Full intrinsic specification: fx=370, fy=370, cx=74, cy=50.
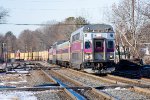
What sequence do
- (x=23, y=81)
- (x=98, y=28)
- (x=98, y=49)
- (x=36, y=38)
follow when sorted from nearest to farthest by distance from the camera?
(x=23, y=81), (x=98, y=49), (x=98, y=28), (x=36, y=38)

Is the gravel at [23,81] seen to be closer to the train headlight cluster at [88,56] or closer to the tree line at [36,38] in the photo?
the train headlight cluster at [88,56]

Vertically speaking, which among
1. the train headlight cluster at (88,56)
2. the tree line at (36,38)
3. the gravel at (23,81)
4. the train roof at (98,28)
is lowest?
the gravel at (23,81)

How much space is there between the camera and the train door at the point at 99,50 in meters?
28.2

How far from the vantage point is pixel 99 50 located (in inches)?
1112

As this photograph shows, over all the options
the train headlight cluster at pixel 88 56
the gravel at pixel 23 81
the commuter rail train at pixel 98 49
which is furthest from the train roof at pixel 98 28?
the gravel at pixel 23 81

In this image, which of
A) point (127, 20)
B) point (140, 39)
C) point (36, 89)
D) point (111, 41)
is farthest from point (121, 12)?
point (36, 89)

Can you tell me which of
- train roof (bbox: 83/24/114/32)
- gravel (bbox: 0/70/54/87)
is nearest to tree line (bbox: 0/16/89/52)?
train roof (bbox: 83/24/114/32)

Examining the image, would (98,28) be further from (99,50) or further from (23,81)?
(23,81)

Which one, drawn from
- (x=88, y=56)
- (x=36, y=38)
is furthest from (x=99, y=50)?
(x=36, y=38)

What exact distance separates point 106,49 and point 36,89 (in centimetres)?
1176

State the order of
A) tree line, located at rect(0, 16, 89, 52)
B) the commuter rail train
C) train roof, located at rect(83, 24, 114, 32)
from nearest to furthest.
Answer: the commuter rail train < train roof, located at rect(83, 24, 114, 32) < tree line, located at rect(0, 16, 89, 52)

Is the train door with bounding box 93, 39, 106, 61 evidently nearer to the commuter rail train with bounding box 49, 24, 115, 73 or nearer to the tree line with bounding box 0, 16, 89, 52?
the commuter rail train with bounding box 49, 24, 115, 73

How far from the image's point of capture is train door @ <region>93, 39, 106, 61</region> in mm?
28219

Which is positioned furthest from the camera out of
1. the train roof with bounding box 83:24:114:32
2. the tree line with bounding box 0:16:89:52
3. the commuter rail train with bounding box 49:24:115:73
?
the tree line with bounding box 0:16:89:52
